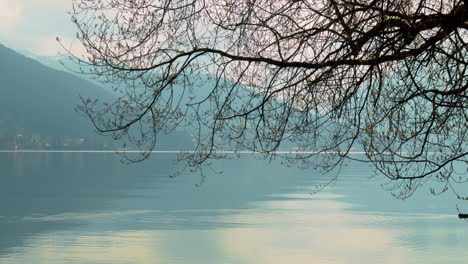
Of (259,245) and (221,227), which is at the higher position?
(221,227)

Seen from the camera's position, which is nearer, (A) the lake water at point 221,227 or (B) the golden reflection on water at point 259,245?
(B) the golden reflection on water at point 259,245

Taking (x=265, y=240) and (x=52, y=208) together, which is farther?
(x=52, y=208)

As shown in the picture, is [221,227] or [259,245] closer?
[259,245]

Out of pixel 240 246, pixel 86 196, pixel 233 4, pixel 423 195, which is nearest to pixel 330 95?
pixel 233 4

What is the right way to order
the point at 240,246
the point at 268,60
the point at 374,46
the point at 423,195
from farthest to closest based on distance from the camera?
the point at 423,195, the point at 240,246, the point at 268,60, the point at 374,46

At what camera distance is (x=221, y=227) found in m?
41.8

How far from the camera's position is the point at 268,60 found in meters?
12.2

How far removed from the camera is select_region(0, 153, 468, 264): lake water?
31.5 meters

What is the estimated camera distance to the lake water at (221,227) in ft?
103

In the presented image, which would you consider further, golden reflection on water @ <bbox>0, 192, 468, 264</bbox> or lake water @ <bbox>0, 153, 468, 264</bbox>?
lake water @ <bbox>0, 153, 468, 264</bbox>

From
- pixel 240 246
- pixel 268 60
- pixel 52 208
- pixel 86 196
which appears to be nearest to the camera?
pixel 268 60

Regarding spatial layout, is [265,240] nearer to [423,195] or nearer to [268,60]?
[268,60]

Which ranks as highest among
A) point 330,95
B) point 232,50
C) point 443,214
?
point 232,50

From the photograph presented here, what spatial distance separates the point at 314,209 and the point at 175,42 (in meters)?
41.9
